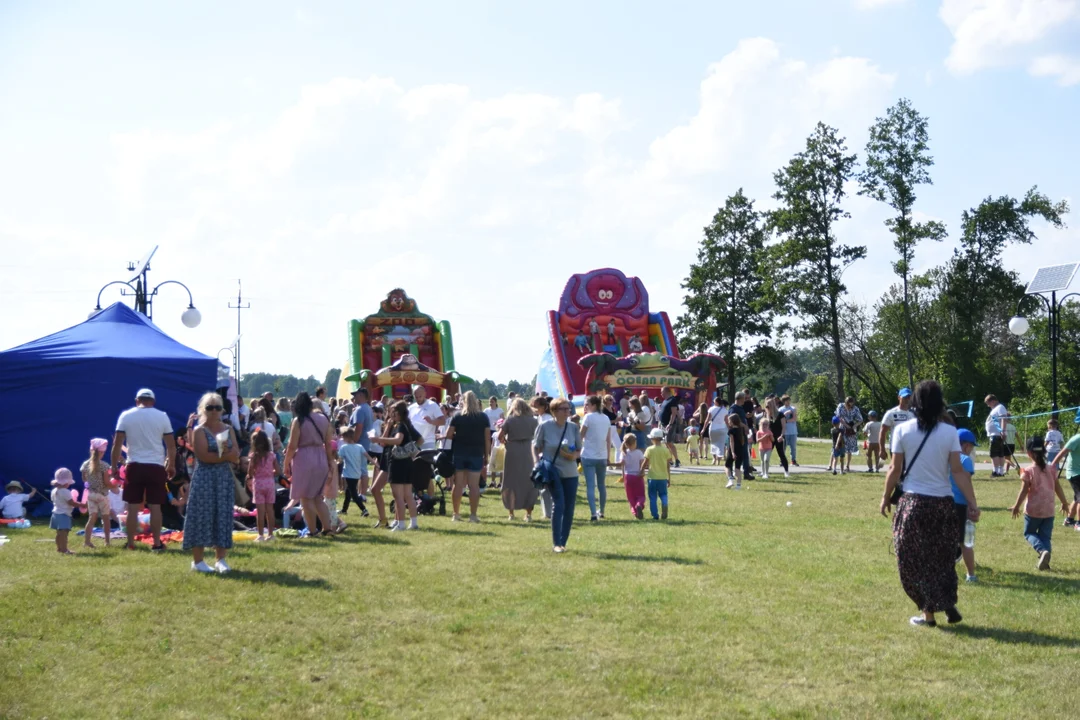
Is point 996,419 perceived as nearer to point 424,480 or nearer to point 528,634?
point 424,480

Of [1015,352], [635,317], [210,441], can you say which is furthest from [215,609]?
[1015,352]

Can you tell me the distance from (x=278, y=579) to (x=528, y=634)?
306 centimetres

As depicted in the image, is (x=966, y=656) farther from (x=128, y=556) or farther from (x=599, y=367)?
(x=599, y=367)

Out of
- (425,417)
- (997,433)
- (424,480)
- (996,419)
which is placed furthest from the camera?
(997,433)

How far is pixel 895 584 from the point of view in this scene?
30.6 feet

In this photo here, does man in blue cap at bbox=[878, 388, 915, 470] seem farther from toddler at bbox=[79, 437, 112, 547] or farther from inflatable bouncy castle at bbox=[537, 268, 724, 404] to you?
inflatable bouncy castle at bbox=[537, 268, 724, 404]

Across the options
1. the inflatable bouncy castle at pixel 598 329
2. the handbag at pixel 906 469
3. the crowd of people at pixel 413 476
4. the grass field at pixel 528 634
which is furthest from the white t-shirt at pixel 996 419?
the handbag at pixel 906 469

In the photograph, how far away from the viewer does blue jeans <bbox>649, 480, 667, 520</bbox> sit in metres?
14.5

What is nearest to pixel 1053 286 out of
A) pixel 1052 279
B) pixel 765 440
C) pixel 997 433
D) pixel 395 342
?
pixel 1052 279

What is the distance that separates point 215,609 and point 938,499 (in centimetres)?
540

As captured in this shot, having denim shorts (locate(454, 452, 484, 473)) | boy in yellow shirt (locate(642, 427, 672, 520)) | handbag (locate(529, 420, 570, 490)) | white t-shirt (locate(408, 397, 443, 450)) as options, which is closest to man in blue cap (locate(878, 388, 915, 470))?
boy in yellow shirt (locate(642, 427, 672, 520))

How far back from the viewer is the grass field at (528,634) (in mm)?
6023

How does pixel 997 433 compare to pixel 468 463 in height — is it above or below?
above

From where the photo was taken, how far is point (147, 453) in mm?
11336
